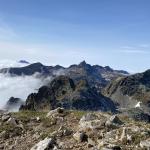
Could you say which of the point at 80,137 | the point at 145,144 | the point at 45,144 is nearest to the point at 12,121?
the point at 45,144

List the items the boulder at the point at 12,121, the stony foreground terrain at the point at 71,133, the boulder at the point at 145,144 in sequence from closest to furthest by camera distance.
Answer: the boulder at the point at 145,144 → the stony foreground terrain at the point at 71,133 → the boulder at the point at 12,121

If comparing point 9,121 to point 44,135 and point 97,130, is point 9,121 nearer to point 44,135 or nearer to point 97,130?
point 44,135

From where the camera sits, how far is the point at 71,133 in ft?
95.7

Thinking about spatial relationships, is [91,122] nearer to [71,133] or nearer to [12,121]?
[71,133]

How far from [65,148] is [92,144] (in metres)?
1.95

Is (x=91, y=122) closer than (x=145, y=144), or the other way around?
(x=145, y=144)

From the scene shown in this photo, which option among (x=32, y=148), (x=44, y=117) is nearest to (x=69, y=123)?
(x=44, y=117)

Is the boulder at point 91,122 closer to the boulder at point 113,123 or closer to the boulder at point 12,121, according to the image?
the boulder at point 113,123

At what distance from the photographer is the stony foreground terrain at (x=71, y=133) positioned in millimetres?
25734

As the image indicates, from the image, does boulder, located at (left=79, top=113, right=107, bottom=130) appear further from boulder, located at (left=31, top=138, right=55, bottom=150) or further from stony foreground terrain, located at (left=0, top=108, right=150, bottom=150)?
boulder, located at (left=31, top=138, right=55, bottom=150)

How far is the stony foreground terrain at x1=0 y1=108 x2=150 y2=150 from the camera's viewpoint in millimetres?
25734

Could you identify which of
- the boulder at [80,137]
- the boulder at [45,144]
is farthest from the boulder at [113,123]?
the boulder at [45,144]

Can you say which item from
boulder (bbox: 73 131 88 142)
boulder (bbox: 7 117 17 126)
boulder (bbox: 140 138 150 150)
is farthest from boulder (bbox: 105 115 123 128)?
boulder (bbox: 7 117 17 126)

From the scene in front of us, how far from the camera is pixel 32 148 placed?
86.9ft
